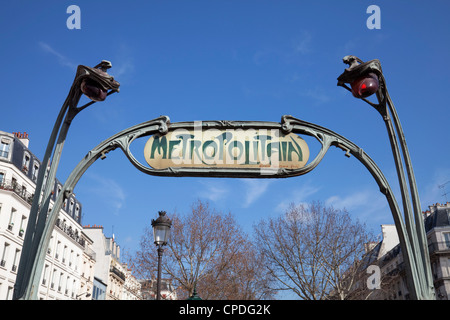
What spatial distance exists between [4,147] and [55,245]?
12.4m

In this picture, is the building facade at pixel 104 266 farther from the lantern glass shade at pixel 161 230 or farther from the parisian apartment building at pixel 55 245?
the lantern glass shade at pixel 161 230

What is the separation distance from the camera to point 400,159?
15.8 feet

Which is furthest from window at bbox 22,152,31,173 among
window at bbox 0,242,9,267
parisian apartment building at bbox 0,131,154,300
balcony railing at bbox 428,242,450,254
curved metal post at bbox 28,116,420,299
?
balcony railing at bbox 428,242,450,254

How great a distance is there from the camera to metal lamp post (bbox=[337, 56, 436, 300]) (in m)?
4.35

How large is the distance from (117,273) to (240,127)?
207 feet

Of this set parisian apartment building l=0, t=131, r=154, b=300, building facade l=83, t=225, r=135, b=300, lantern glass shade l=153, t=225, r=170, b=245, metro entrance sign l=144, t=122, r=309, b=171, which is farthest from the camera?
building facade l=83, t=225, r=135, b=300

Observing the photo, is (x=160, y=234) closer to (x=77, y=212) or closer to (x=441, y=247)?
(x=77, y=212)

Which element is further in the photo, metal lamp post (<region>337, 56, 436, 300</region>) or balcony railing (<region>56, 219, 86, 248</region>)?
balcony railing (<region>56, 219, 86, 248</region>)

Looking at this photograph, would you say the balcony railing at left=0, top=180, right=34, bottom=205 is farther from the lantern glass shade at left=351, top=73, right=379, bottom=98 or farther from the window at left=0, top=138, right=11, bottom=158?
the lantern glass shade at left=351, top=73, right=379, bottom=98

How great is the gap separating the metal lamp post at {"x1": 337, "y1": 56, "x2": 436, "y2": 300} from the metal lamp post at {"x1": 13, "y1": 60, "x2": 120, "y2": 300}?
264cm

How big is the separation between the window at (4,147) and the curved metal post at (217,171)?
31.8 metres

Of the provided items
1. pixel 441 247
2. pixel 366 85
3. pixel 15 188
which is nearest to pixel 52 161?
pixel 366 85

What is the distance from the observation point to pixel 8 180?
108 feet

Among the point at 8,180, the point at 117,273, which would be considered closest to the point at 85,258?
the point at 117,273
